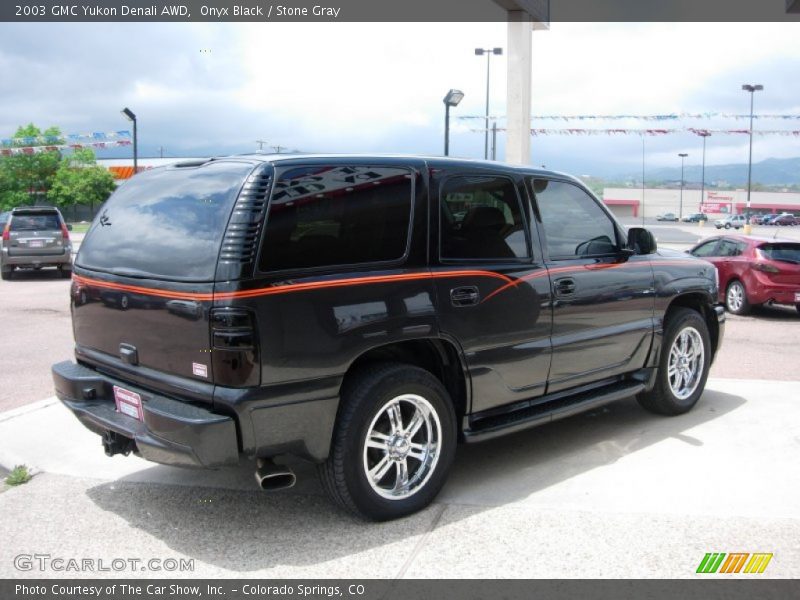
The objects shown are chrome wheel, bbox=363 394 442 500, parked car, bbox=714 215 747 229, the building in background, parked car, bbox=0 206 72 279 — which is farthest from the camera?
the building in background

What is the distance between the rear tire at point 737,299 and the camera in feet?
43.1

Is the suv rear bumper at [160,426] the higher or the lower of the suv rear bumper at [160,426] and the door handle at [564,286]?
the lower

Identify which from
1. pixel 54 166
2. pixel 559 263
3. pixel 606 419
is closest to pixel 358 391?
pixel 559 263

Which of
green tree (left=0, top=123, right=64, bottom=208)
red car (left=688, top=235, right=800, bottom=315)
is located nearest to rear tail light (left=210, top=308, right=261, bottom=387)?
red car (left=688, top=235, right=800, bottom=315)

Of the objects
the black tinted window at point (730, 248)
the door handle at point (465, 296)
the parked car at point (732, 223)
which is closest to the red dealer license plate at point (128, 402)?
the door handle at point (465, 296)

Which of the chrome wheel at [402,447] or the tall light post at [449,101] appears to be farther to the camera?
the tall light post at [449,101]

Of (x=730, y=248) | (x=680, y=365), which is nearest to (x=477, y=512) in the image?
(x=680, y=365)

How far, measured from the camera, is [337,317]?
3.82m

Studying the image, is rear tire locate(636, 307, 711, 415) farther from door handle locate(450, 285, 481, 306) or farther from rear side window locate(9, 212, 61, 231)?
rear side window locate(9, 212, 61, 231)

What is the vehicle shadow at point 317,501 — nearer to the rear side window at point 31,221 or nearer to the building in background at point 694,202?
the rear side window at point 31,221

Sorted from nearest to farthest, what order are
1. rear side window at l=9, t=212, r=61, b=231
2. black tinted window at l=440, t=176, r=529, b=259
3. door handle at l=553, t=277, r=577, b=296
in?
black tinted window at l=440, t=176, r=529, b=259
door handle at l=553, t=277, r=577, b=296
rear side window at l=9, t=212, r=61, b=231

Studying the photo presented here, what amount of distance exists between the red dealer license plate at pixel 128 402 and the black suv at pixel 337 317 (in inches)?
0.6

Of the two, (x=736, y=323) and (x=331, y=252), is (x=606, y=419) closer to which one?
(x=331, y=252)

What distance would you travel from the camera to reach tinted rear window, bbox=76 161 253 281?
12.3ft
